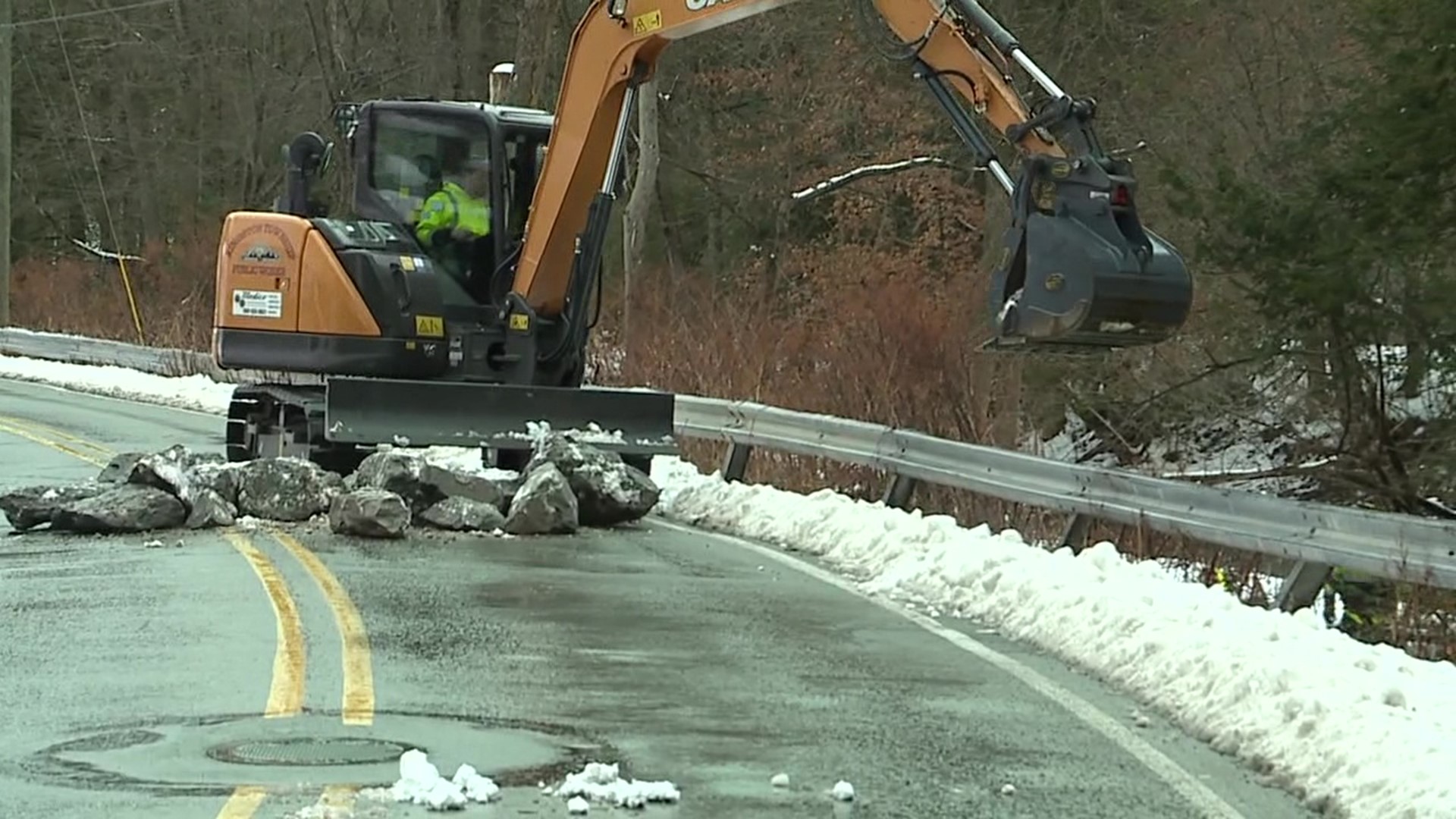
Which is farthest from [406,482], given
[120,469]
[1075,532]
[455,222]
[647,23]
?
[1075,532]

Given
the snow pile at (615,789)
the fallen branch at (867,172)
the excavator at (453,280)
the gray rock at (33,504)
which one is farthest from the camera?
the fallen branch at (867,172)

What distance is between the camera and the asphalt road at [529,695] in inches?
286

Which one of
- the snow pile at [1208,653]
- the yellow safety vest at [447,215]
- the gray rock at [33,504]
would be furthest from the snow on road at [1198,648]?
the gray rock at [33,504]

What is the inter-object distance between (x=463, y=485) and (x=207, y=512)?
1.83 m

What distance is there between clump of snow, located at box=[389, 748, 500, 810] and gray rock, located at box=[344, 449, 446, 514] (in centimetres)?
786

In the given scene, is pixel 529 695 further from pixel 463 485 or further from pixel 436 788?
pixel 463 485

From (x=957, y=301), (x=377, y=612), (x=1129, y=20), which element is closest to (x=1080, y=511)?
(x=377, y=612)

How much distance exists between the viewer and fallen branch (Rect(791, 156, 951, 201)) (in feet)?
96.4

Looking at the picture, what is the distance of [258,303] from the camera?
1784cm

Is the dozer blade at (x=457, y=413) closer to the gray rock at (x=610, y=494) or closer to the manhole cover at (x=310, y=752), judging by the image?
the gray rock at (x=610, y=494)

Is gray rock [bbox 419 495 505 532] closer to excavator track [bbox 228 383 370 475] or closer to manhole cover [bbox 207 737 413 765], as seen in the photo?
excavator track [bbox 228 383 370 475]

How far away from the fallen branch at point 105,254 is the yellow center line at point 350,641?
94.9 feet

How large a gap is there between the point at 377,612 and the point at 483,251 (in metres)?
7.18

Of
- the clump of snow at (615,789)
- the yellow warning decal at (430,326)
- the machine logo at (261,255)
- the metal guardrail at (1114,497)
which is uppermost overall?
the machine logo at (261,255)
